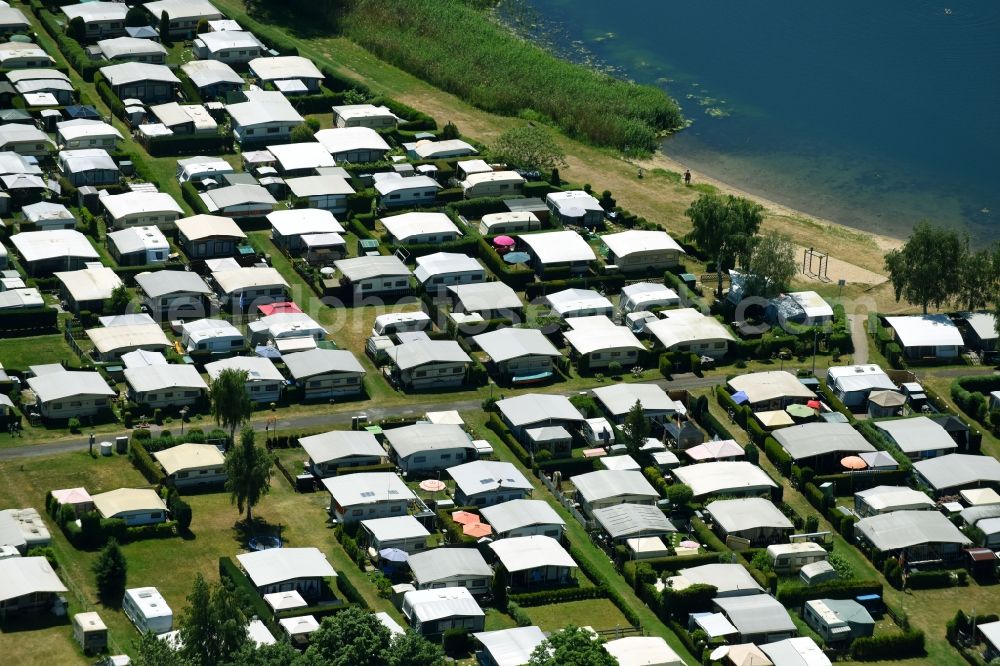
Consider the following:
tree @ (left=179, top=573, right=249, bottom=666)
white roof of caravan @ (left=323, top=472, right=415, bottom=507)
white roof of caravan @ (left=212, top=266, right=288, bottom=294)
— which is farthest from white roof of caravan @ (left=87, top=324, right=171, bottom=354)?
tree @ (left=179, top=573, right=249, bottom=666)

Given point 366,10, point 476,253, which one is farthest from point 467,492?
point 366,10

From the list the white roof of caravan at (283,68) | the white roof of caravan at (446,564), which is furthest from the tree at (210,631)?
the white roof of caravan at (283,68)

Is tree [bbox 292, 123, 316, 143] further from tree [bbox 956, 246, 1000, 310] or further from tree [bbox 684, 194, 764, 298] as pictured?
tree [bbox 956, 246, 1000, 310]

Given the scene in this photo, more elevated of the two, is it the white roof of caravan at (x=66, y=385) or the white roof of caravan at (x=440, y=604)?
the white roof of caravan at (x=66, y=385)

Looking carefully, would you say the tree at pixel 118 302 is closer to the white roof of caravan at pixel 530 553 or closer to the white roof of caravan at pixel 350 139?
the white roof of caravan at pixel 350 139

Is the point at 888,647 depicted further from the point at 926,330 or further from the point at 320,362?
the point at 320,362

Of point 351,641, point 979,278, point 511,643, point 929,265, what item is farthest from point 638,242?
point 351,641
